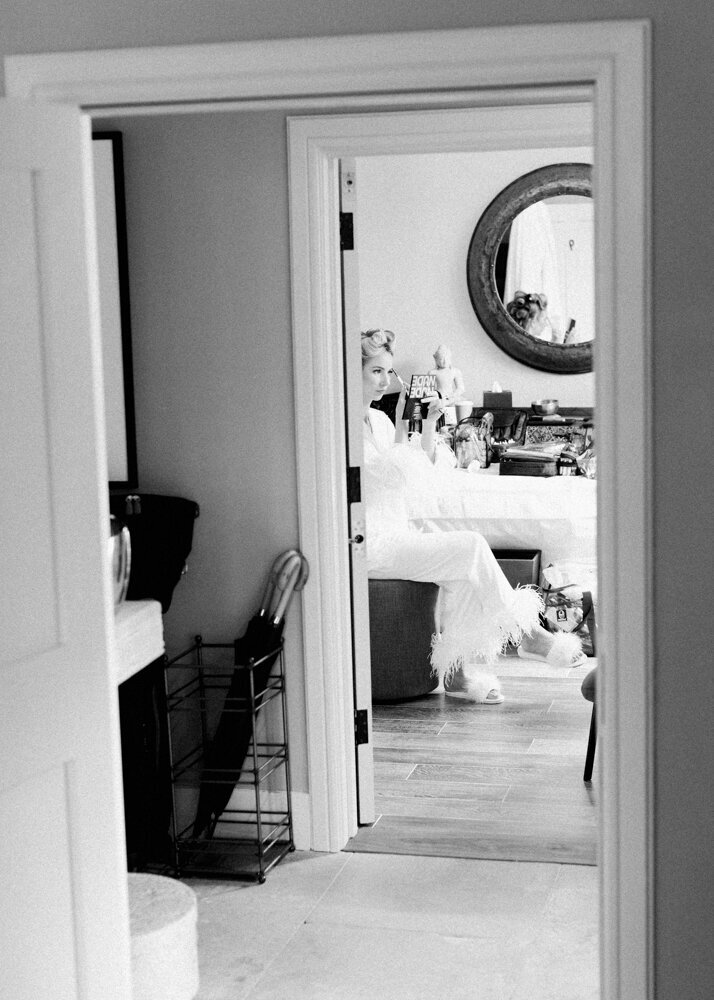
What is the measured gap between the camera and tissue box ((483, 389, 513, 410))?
360 inches

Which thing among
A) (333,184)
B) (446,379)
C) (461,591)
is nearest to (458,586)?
(461,591)

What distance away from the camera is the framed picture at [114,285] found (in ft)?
13.5

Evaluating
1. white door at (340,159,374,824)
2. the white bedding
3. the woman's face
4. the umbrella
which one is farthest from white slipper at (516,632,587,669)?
the umbrella

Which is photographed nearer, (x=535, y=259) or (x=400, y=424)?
(x=400, y=424)

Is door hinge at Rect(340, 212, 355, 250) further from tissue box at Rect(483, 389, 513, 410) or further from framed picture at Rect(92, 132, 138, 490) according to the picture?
tissue box at Rect(483, 389, 513, 410)

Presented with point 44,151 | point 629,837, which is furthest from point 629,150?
point 629,837

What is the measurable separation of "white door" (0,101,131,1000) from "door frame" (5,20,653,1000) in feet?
0.68

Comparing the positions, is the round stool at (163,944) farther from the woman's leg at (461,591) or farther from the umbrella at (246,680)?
the woman's leg at (461,591)

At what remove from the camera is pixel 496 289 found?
9164 mm

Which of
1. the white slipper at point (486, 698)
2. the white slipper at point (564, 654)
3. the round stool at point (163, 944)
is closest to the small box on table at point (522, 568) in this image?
the white slipper at point (564, 654)

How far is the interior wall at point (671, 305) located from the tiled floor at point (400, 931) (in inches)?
41.6

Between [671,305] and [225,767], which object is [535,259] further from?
[671,305]

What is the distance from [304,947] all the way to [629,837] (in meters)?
1.54

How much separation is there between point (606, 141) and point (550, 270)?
695 cm
